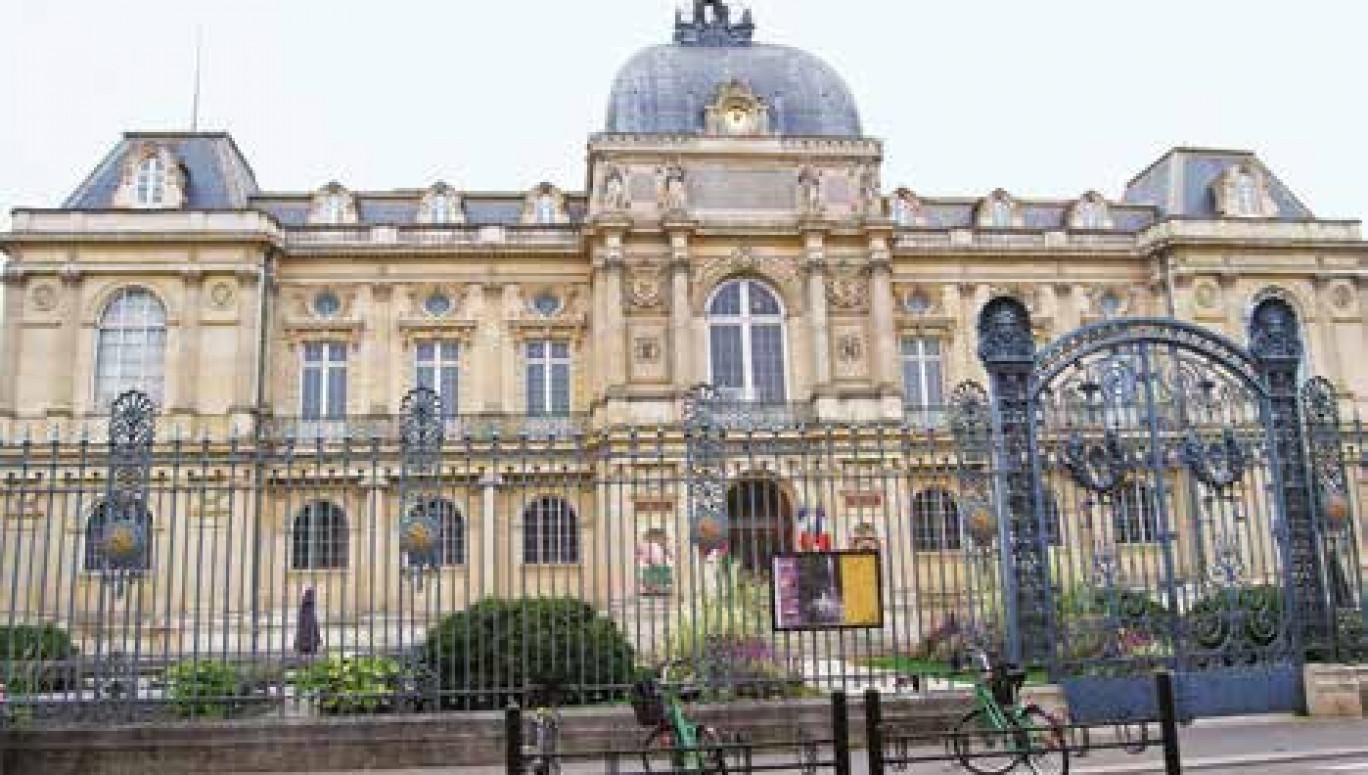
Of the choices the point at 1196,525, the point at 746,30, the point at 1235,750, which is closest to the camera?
the point at 1235,750

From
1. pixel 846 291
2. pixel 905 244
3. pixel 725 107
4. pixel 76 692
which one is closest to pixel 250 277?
pixel 725 107

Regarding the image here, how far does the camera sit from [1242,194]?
32438 millimetres

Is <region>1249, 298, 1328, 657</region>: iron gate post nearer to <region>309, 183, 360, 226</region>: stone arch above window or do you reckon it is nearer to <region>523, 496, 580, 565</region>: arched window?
<region>523, 496, 580, 565</region>: arched window

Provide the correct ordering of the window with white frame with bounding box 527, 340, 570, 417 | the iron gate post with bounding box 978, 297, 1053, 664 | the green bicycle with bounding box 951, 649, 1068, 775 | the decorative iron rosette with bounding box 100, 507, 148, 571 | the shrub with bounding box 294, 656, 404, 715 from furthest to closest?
1. the window with white frame with bounding box 527, 340, 570, 417
2. the iron gate post with bounding box 978, 297, 1053, 664
3. the shrub with bounding box 294, 656, 404, 715
4. the decorative iron rosette with bounding box 100, 507, 148, 571
5. the green bicycle with bounding box 951, 649, 1068, 775

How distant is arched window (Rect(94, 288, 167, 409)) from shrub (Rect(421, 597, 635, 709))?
19599 mm

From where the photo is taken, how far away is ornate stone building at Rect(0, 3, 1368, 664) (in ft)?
89.5

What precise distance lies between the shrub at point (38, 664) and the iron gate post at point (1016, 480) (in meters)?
8.79

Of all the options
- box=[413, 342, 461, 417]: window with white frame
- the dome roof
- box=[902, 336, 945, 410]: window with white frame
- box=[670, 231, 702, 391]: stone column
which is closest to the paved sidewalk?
box=[670, 231, 702, 391]: stone column

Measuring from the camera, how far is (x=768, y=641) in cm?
1286

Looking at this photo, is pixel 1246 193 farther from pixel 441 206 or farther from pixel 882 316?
pixel 441 206

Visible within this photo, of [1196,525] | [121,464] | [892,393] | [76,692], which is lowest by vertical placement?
[76,692]

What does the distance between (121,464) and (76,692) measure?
6.71ft

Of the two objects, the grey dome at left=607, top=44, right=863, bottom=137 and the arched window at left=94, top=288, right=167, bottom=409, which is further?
the grey dome at left=607, top=44, right=863, bottom=137

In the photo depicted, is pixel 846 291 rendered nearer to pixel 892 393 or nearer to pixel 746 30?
pixel 892 393
